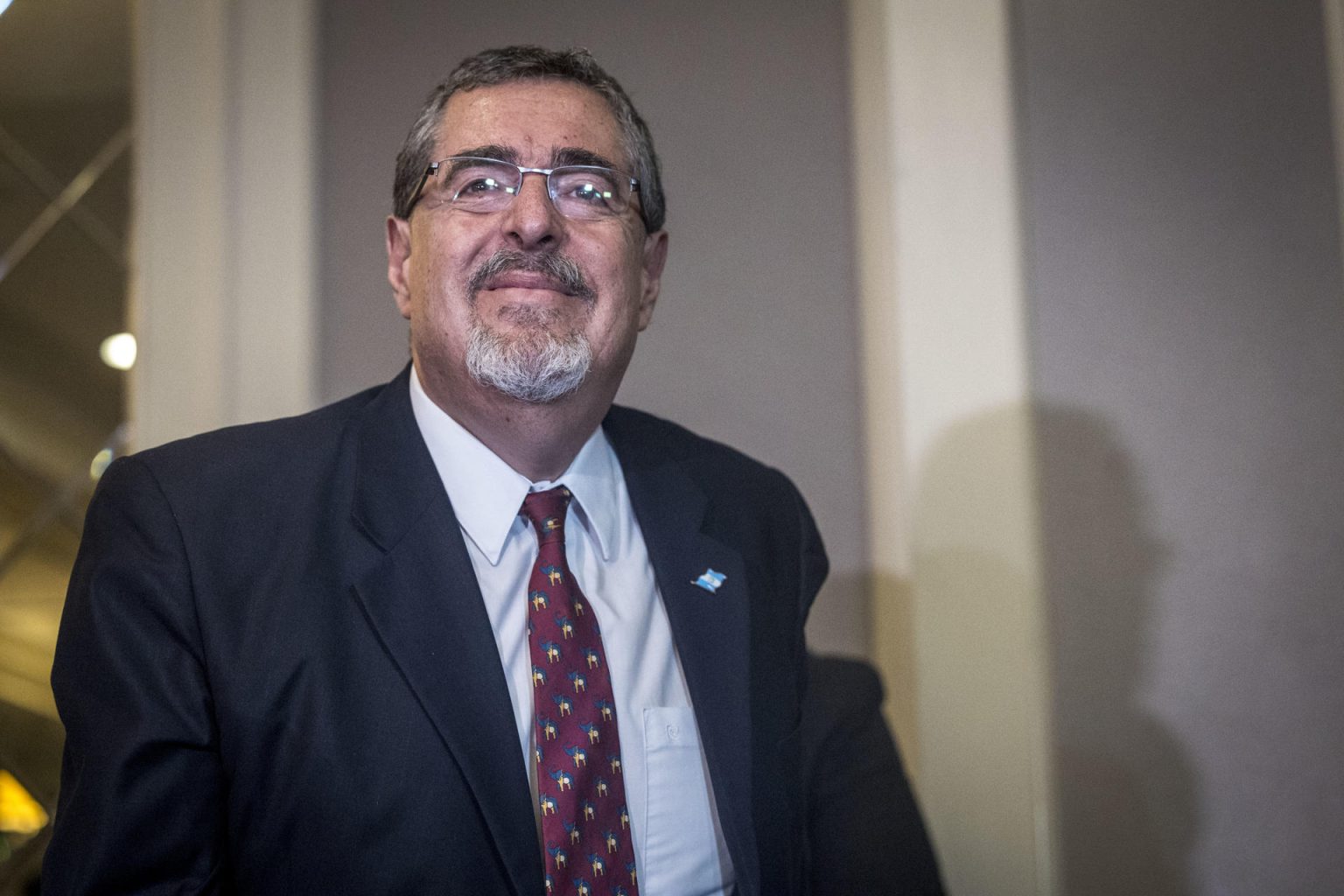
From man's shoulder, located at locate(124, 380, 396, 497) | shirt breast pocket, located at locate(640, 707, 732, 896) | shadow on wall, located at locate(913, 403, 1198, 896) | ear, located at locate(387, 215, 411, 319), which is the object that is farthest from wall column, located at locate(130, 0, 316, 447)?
shadow on wall, located at locate(913, 403, 1198, 896)

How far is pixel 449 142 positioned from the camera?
1.42 metres

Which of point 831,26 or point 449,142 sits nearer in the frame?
point 449,142

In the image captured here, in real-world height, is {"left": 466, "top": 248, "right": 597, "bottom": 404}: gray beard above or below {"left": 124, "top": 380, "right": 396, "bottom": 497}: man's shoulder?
above

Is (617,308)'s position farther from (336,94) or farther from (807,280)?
(336,94)

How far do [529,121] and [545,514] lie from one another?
0.54m

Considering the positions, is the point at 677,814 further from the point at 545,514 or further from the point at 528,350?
the point at 528,350

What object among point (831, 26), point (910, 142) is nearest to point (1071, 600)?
point (910, 142)

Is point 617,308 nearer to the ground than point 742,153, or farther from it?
nearer to the ground

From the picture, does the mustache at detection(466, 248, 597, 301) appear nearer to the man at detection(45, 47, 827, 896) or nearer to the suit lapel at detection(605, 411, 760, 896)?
the man at detection(45, 47, 827, 896)

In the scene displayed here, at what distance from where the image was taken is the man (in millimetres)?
1125

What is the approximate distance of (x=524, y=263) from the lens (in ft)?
4.47

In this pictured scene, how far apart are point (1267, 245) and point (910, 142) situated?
29.6 inches

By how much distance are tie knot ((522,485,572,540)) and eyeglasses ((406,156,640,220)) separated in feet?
1.29

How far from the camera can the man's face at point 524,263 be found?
1356 mm
